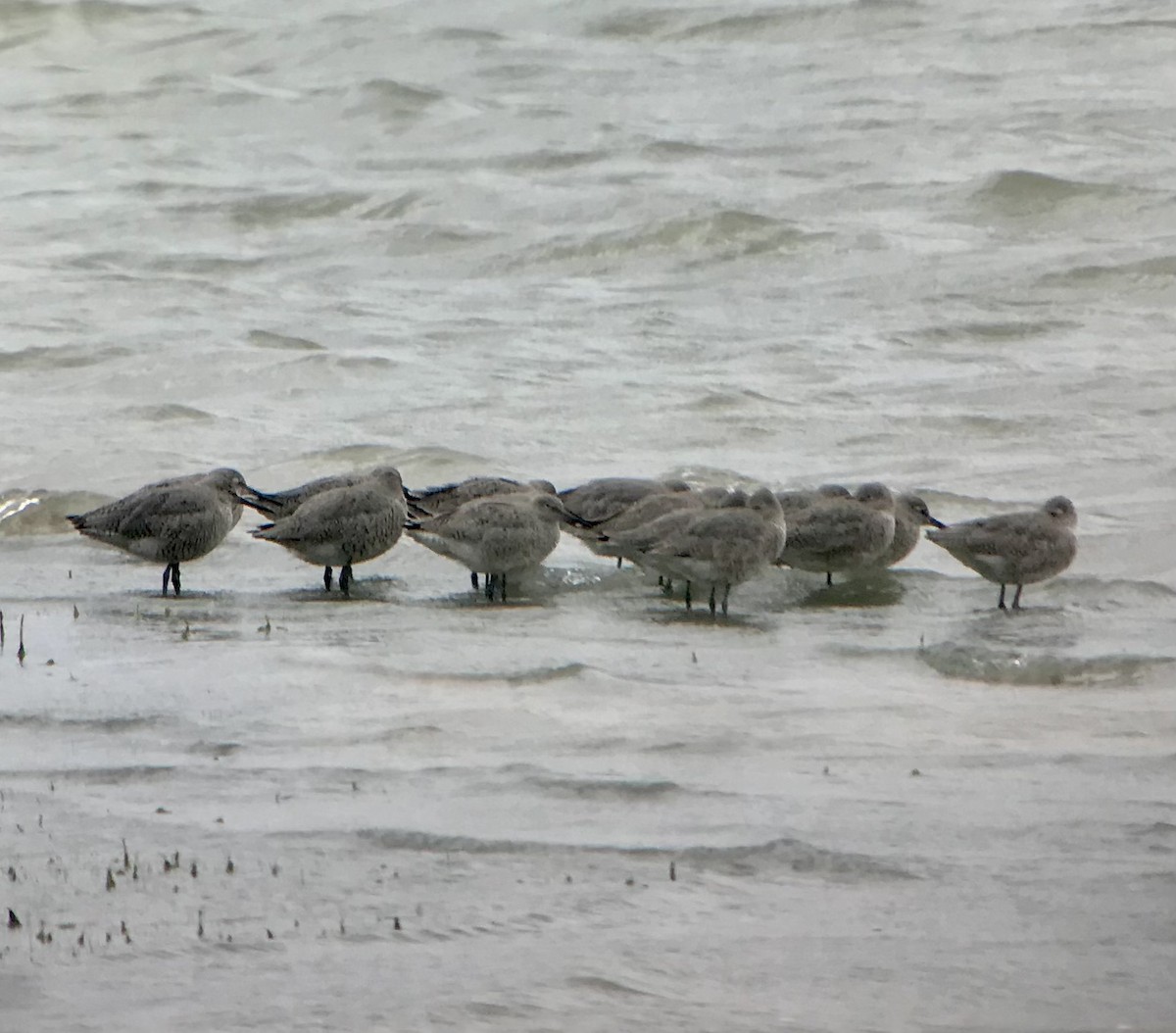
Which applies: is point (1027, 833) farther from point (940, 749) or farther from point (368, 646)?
point (368, 646)

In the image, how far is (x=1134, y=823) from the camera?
5.59 meters

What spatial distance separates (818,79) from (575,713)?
18084 millimetres

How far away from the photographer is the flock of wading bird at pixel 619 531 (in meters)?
9.22

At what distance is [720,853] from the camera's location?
5352mm

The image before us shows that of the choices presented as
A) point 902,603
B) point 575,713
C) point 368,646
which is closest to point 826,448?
point 902,603

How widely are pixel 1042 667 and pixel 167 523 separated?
4043 mm

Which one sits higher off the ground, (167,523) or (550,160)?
(550,160)

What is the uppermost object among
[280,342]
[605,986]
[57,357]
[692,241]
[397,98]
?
[397,98]

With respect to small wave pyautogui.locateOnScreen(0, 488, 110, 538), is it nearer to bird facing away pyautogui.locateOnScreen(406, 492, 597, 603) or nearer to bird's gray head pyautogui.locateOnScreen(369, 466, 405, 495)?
bird's gray head pyautogui.locateOnScreen(369, 466, 405, 495)

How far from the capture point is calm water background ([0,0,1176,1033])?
15.8ft

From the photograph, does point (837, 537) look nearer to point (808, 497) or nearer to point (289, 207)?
point (808, 497)

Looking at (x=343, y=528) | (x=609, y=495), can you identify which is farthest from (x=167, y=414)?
(x=343, y=528)

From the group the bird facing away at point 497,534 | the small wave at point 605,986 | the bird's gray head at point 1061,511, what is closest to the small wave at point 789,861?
the small wave at point 605,986

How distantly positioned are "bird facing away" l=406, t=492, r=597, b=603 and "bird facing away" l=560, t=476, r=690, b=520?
521mm
